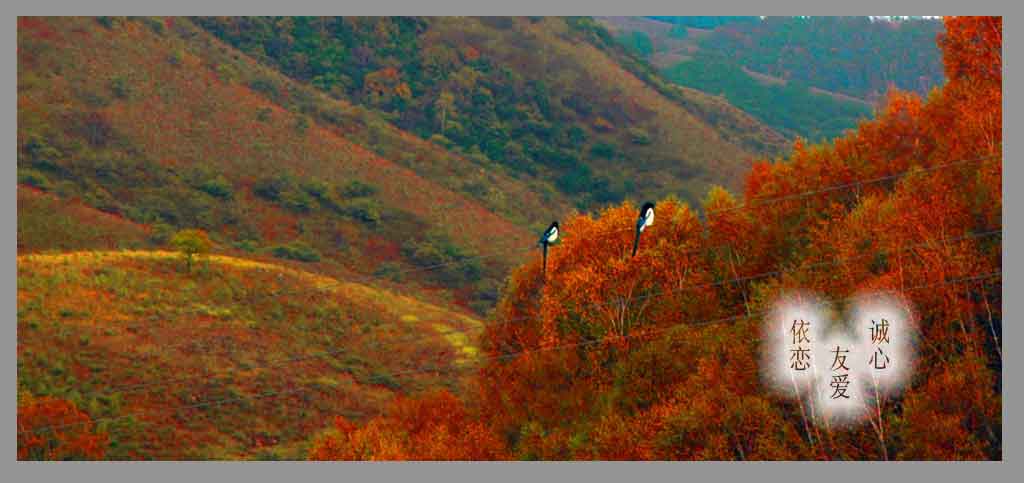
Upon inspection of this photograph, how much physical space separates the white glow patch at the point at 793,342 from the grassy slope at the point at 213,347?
32.0 metres

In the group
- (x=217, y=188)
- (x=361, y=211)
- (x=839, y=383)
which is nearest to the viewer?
(x=839, y=383)

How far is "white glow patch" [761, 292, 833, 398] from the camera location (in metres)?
Answer: 34.9

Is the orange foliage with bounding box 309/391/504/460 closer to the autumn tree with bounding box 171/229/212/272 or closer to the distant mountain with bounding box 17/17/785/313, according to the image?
the autumn tree with bounding box 171/229/212/272

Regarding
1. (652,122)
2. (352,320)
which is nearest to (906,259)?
(352,320)

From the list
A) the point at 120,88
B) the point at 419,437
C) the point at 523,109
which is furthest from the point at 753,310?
the point at 523,109

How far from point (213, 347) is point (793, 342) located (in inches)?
1942

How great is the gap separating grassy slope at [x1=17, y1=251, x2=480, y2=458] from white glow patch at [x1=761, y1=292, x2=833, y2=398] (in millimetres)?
31974

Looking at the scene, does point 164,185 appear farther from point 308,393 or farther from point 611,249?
point 611,249

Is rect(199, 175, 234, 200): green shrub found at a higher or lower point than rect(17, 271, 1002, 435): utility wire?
higher

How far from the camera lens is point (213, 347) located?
75812 mm

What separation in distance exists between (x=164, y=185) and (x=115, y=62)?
75.3 feet

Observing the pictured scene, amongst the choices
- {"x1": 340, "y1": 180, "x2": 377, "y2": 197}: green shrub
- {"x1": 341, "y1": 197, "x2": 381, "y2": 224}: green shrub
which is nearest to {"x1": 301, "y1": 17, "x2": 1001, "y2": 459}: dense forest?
{"x1": 341, "y1": 197, "x2": 381, "y2": 224}: green shrub

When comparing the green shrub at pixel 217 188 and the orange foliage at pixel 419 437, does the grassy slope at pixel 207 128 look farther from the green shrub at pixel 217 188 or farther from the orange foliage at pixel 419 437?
the orange foliage at pixel 419 437

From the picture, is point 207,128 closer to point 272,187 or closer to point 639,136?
point 272,187
